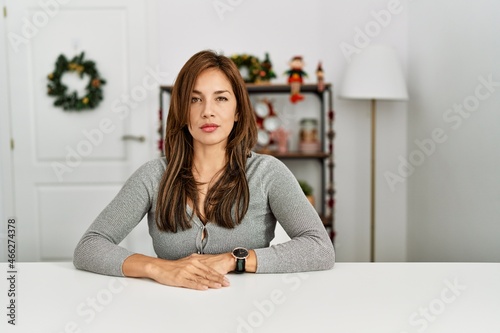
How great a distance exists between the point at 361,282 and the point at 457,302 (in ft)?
0.71

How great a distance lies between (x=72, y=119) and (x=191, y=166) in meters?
2.18

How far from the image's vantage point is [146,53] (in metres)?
3.58

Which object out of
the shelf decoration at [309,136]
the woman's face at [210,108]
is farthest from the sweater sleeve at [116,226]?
the shelf decoration at [309,136]

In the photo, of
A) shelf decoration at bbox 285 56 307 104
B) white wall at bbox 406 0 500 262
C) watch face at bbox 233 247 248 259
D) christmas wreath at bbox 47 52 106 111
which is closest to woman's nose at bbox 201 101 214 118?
watch face at bbox 233 247 248 259

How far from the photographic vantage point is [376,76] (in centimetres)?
326

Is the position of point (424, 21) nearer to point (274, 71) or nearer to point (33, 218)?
point (274, 71)

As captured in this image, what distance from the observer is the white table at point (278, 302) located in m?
0.95

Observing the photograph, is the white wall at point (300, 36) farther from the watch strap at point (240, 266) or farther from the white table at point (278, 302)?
the watch strap at point (240, 266)

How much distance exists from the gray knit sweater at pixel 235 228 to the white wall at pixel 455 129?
1.13 meters

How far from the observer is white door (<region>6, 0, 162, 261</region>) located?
3.53 meters

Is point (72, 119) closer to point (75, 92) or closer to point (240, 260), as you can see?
point (75, 92)

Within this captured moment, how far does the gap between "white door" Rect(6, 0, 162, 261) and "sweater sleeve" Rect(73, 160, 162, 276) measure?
2.01 metres

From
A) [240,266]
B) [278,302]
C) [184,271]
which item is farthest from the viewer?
[240,266]

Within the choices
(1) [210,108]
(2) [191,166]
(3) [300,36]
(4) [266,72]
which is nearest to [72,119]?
(4) [266,72]
